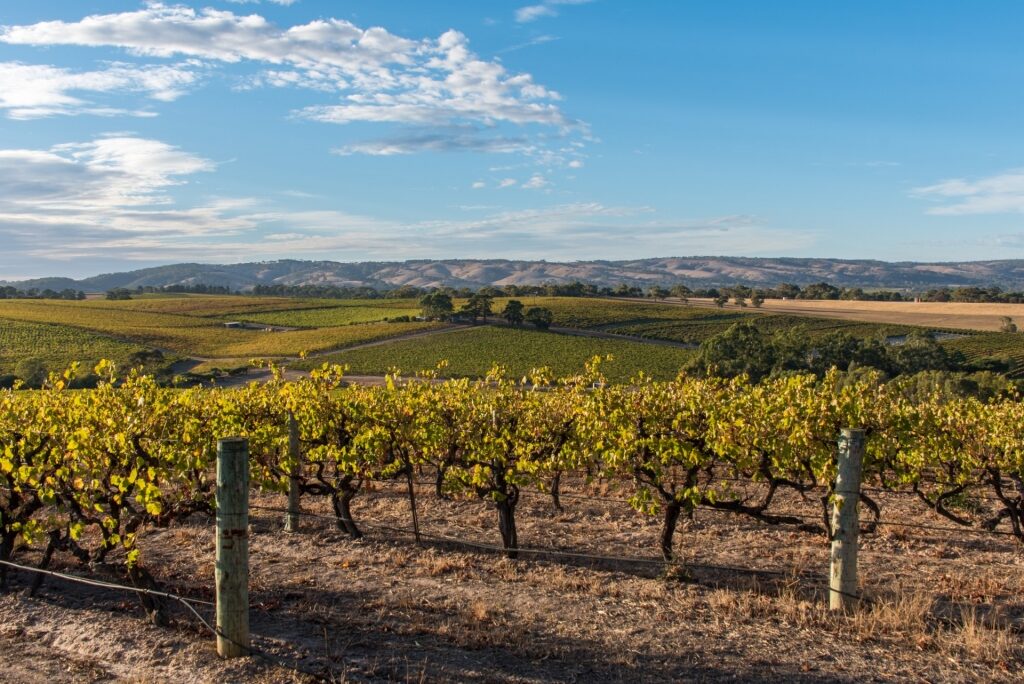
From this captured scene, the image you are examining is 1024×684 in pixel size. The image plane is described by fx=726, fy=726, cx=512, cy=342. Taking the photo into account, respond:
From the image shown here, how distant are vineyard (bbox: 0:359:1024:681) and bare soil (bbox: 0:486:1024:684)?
0.49ft

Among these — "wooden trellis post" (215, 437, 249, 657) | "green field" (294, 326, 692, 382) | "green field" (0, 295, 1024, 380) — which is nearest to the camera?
"wooden trellis post" (215, 437, 249, 657)

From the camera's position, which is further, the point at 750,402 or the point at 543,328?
the point at 543,328

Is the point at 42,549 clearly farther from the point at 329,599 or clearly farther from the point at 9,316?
the point at 9,316

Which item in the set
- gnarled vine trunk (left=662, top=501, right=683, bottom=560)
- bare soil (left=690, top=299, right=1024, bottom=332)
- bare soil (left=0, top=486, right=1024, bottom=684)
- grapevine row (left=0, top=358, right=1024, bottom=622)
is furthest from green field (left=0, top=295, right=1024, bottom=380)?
gnarled vine trunk (left=662, top=501, right=683, bottom=560)

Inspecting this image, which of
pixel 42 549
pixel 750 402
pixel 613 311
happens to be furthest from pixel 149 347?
pixel 750 402

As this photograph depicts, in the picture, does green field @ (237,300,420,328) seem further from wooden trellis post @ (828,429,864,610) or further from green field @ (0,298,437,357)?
wooden trellis post @ (828,429,864,610)

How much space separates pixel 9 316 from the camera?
97.6 m

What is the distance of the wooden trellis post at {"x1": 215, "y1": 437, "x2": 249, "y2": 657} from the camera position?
686 centimetres

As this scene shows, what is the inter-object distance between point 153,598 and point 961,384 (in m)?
53.7

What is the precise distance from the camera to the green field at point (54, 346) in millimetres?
71875

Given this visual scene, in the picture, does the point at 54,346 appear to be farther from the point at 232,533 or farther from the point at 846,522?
the point at 846,522

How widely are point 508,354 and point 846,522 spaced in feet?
249

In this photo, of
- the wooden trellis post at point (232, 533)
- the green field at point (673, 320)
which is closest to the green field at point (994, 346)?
the green field at point (673, 320)

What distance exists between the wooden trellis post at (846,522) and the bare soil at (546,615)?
28cm
